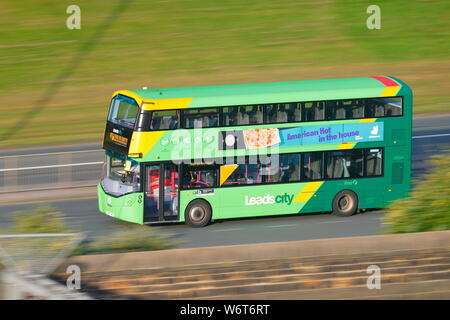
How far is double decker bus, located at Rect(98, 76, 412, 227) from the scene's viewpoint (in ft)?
76.9

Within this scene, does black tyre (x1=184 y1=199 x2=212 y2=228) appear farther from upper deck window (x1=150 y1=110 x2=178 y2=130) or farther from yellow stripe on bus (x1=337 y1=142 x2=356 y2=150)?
yellow stripe on bus (x1=337 y1=142 x2=356 y2=150)

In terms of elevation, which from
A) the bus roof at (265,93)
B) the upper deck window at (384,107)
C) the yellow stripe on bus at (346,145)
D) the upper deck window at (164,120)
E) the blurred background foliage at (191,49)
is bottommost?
the yellow stripe on bus at (346,145)

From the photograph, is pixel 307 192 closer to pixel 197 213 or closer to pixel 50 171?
pixel 197 213

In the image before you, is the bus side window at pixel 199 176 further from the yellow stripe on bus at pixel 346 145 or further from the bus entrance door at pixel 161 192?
the yellow stripe on bus at pixel 346 145

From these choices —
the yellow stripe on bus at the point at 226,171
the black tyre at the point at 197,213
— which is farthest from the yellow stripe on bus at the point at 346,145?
the black tyre at the point at 197,213

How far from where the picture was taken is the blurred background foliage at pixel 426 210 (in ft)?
52.5

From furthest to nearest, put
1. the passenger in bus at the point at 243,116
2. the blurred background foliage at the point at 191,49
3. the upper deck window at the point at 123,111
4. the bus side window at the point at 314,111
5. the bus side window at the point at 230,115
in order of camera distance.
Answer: the blurred background foliage at the point at 191,49 → the bus side window at the point at 314,111 → the passenger in bus at the point at 243,116 → the bus side window at the point at 230,115 → the upper deck window at the point at 123,111

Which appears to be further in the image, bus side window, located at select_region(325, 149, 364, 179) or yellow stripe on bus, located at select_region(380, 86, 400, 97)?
bus side window, located at select_region(325, 149, 364, 179)

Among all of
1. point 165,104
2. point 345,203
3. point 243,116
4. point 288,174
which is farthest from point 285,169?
point 165,104

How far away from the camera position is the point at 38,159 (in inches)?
1171

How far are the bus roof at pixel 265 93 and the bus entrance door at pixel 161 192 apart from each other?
1692mm

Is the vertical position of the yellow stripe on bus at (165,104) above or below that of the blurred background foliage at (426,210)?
above

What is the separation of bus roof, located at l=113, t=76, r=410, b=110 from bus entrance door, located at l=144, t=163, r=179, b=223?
66.6 inches

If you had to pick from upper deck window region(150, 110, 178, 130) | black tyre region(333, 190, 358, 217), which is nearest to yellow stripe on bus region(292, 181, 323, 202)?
black tyre region(333, 190, 358, 217)
